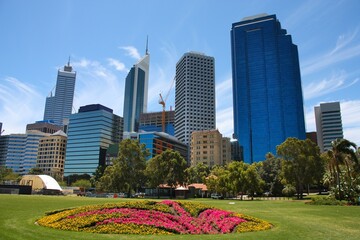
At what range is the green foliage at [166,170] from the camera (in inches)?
3551

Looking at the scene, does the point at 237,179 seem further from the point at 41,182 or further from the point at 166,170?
the point at 41,182

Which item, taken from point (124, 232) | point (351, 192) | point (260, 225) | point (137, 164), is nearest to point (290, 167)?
point (351, 192)

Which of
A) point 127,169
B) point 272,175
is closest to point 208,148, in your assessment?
point 272,175

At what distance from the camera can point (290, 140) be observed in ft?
248

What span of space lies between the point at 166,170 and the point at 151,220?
72086 mm

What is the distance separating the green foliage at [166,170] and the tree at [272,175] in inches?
1043

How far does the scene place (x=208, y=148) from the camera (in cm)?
18700

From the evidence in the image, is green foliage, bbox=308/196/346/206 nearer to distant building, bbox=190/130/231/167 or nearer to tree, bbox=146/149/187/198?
tree, bbox=146/149/187/198

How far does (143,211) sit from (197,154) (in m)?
170

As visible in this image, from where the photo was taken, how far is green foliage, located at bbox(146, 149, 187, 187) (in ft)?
296

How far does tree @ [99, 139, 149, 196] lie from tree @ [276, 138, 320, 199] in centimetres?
4200

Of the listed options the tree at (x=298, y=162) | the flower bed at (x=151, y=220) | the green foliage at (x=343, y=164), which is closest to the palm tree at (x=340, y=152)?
the green foliage at (x=343, y=164)

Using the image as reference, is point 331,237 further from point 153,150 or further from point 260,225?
point 153,150

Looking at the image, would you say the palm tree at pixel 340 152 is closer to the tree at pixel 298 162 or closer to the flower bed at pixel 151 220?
the tree at pixel 298 162
